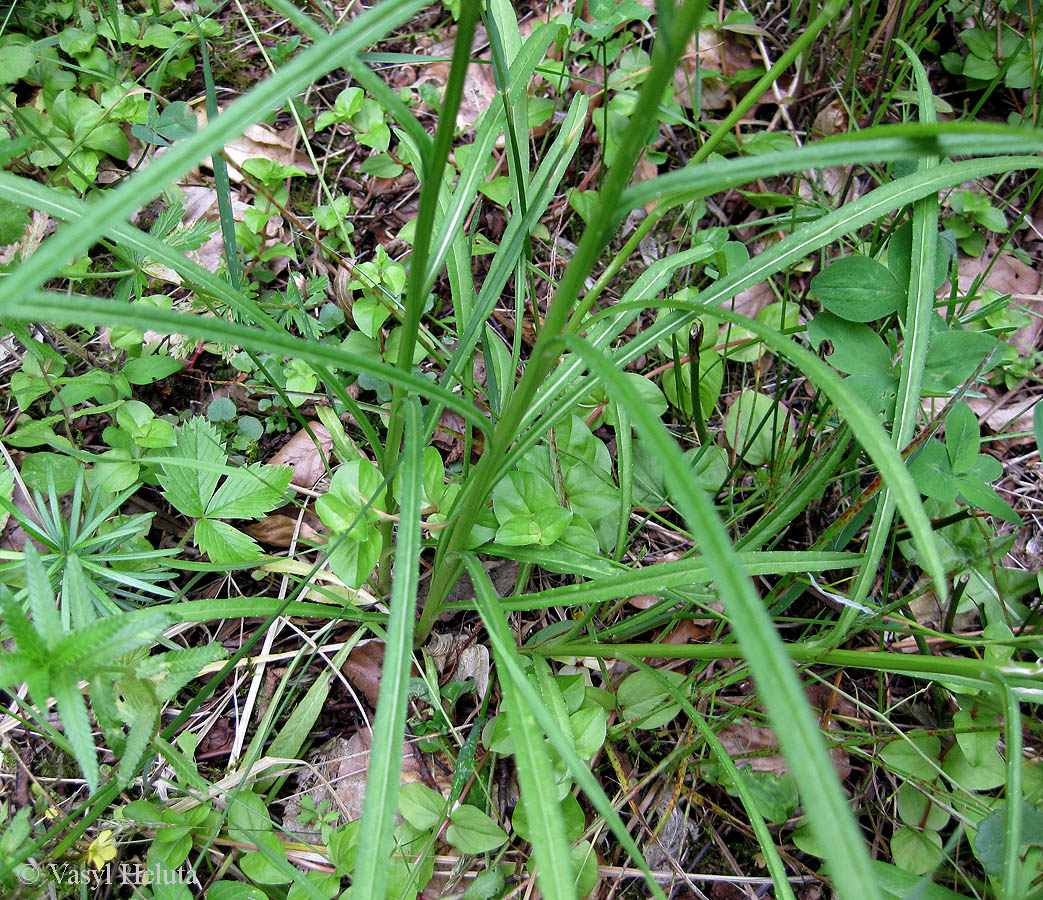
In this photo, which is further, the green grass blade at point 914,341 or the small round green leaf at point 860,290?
the small round green leaf at point 860,290

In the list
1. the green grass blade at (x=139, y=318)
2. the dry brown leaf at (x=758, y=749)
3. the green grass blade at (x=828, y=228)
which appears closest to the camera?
the green grass blade at (x=139, y=318)

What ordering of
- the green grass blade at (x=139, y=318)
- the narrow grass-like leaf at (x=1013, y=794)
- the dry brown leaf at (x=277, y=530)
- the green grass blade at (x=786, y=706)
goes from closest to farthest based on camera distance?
the green grass blade at (x=786, y=706)
the green grass blade at (x=139, y=318)
the narrow grass-like leaf at (x=1013, y=794)
the dry brown leaf at (x=277, y=530)

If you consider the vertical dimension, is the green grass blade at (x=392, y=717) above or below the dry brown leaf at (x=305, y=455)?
above

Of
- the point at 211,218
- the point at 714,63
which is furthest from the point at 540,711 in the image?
the point at 714,63

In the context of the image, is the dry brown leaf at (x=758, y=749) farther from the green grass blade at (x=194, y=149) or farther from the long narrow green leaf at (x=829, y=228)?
the green grass blade at (x=194, y=149)

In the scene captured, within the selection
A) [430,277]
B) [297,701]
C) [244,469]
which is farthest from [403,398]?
[297,701]

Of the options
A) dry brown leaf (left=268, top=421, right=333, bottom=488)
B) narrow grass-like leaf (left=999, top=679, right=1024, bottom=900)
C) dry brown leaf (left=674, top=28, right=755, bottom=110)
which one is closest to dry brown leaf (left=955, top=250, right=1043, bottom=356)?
dry brown leaf (left=674, top=28, right=755, bottom=110)

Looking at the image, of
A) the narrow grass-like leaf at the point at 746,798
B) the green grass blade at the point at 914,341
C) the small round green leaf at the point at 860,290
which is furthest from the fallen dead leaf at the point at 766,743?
the small round green leaf at the point at 860,290

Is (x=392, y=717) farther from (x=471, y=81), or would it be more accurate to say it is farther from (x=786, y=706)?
(x=471, y=81)
